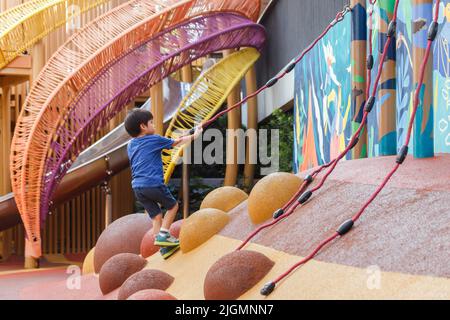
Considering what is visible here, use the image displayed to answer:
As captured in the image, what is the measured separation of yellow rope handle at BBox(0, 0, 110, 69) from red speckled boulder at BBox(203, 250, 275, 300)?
8.19 metres

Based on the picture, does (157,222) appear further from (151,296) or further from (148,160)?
(151,296)

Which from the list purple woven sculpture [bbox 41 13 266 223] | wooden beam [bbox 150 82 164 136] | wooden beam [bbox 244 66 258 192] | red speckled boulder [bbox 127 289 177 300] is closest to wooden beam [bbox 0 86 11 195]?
purple woven sculpture [bbox 41 13 266 223]

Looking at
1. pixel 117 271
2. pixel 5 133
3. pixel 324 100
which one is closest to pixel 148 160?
pixel 117 271

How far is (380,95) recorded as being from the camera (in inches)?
228

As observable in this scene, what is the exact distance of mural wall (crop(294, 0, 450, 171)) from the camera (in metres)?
4.79

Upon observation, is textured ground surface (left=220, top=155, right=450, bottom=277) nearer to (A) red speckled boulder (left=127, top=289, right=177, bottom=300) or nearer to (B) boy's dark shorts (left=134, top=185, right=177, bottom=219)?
(B) boy's dark shorts (left=134, top=185, right=177, bottom=219)

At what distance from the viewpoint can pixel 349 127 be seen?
26.4 feet

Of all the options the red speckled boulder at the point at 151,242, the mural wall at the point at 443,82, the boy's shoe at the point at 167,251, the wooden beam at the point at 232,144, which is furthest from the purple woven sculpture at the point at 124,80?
the mural wall at the point at 443,82

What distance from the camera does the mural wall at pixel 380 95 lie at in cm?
479

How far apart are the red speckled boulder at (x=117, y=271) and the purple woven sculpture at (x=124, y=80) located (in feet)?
12.8

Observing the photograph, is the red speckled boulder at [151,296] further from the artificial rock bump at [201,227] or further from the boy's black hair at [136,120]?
the boy's black hair at [136,120]

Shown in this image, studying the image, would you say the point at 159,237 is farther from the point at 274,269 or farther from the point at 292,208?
the point at 274,269
